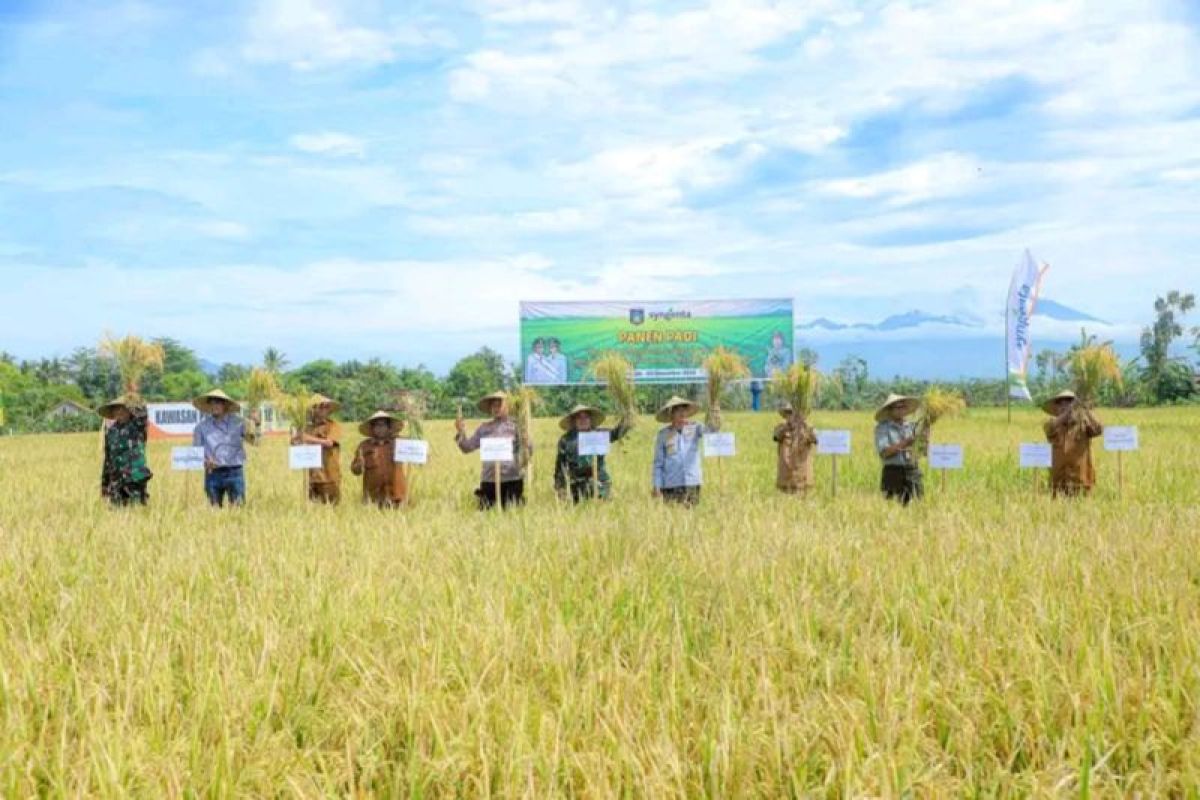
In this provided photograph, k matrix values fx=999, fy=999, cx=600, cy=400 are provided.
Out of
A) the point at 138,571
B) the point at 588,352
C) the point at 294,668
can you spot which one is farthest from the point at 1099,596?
the point at 588,352

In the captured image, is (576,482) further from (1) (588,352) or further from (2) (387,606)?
(1) (588,352)

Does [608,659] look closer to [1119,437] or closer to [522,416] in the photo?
[522,416]

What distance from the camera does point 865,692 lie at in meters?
3.14

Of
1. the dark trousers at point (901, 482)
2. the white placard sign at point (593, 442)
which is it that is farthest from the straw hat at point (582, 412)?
the dark trousers at point (901, 482)

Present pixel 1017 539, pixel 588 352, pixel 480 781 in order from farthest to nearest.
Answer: pixel 588 352, pixel 1017 539, pixel 480 781

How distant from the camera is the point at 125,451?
28.9 ft

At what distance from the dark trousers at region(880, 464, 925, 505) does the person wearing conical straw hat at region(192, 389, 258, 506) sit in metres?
5.65

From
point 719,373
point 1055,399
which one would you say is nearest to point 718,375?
point 719,373

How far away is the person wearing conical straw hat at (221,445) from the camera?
8805 mm

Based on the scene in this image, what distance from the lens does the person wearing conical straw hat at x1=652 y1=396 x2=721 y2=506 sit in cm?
859

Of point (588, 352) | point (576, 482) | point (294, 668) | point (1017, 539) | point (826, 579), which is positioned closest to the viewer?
point (294, 668)

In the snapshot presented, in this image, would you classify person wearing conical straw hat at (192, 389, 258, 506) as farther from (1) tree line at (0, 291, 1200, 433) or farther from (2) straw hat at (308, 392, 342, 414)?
(1) tree line at (0, 291, 1200, 433)

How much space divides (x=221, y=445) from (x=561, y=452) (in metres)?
3.00

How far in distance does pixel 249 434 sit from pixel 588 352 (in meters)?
23.3
